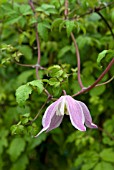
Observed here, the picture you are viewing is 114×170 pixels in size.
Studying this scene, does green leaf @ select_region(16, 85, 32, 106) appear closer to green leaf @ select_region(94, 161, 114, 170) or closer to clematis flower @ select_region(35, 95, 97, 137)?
clematis flower @ select_region(35, 95, 97, 137)

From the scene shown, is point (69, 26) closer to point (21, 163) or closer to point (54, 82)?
point (54, 82)

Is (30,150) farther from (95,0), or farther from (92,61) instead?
(95,0)

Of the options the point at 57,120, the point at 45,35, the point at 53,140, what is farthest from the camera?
the point at 53,140

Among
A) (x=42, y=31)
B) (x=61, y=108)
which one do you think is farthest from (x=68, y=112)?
(x=42, y=31)

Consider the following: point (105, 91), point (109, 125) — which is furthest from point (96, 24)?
point (109, 125)

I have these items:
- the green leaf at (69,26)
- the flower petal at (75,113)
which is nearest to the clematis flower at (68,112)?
A: the flower petal at (75,113)

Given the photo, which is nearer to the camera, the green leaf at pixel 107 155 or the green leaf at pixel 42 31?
the green leaf at pixel 42 31

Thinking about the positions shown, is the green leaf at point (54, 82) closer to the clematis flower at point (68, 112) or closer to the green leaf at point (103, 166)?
the clematis flower at point (68, 112)
